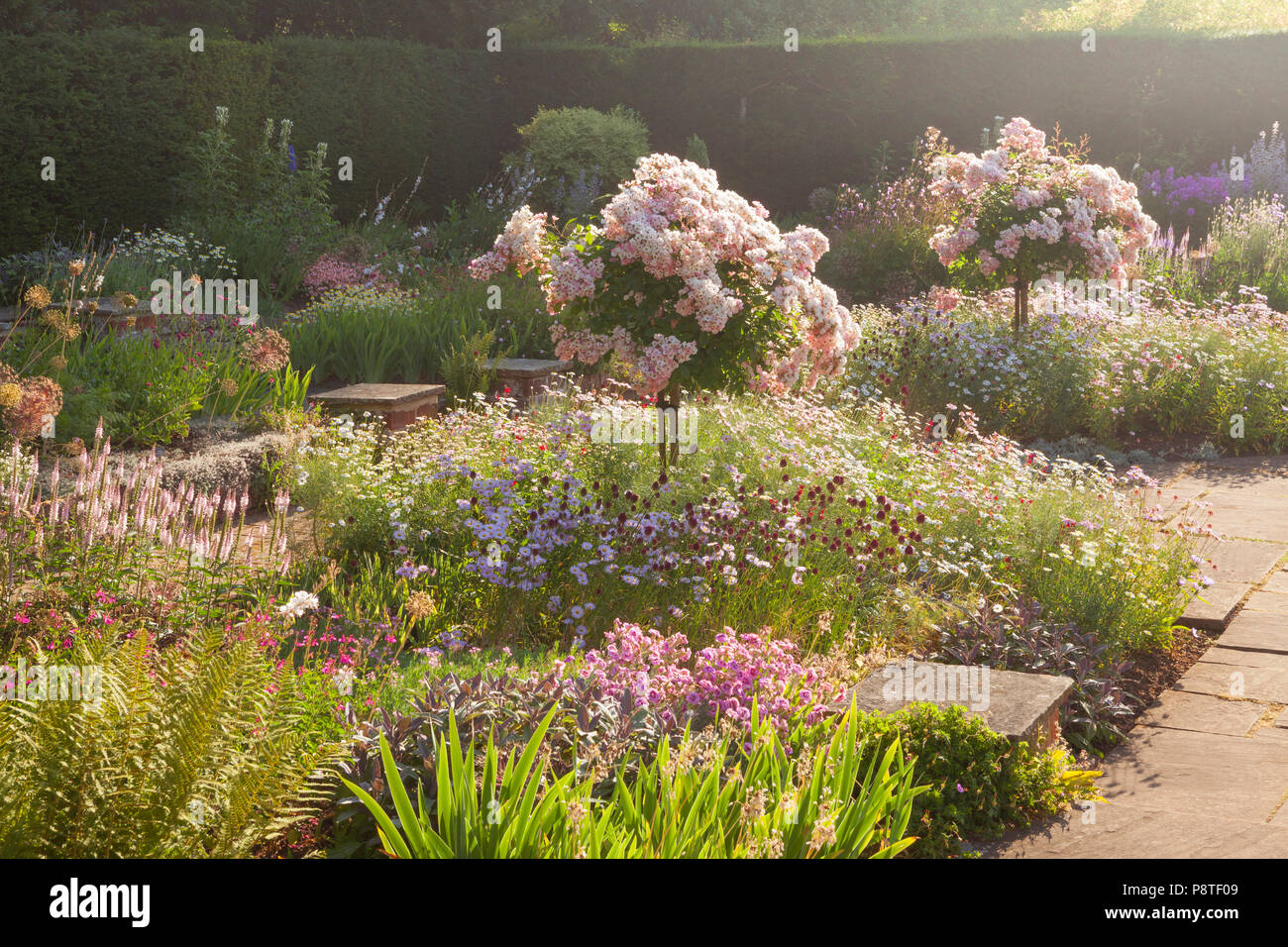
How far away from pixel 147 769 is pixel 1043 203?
312 inches

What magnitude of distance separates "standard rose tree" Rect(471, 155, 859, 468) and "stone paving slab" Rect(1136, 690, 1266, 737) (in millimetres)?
2116

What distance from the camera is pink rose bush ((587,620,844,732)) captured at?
132 inches

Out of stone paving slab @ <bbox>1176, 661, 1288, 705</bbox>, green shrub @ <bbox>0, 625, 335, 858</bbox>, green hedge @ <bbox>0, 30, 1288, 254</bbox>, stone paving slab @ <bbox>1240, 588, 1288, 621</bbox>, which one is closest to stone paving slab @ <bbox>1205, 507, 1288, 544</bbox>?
stone paving slab @ <bbox>1240, 588, 1288, 621</bbox>

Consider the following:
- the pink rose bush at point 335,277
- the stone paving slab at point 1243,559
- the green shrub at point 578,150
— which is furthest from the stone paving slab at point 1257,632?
the green shrub at point 578,150

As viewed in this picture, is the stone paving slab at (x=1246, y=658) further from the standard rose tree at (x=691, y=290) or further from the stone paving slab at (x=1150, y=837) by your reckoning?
the standard rose tree at (x=691, y=290)

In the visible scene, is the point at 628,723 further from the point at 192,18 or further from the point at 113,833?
the point at 192,18

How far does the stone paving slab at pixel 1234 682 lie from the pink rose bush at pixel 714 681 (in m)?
1.68

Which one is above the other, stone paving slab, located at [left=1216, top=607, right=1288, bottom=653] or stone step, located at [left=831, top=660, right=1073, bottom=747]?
stone step, located at [left=831, top=660, right=1073, bottom=747]

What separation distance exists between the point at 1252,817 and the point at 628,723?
1.84 meters

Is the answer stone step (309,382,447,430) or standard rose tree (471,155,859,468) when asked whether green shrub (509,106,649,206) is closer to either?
stone step (309,382,447,430)

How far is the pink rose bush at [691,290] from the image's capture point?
204 inches

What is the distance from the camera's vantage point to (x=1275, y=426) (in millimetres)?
8273
